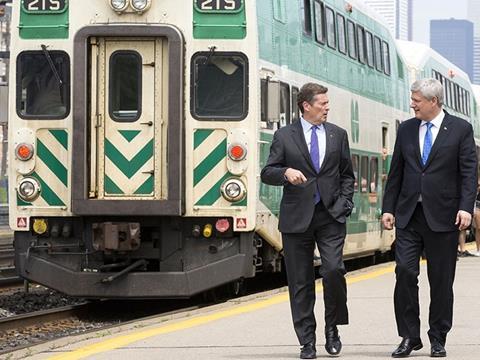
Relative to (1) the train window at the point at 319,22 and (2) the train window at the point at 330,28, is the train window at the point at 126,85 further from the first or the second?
(2) the train window at the point at 330,28

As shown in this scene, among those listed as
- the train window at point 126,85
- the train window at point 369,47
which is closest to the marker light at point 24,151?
the train window at point 126,85

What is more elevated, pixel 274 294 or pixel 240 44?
pixel 240 44

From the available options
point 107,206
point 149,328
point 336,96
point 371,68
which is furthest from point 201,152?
point 371,68

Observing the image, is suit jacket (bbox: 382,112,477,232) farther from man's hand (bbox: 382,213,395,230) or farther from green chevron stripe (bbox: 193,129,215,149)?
green chevron stripe (bbox: 193,129,215,149)

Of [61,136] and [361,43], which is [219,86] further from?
[361,43]

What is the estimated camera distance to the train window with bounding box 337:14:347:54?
18.9 m

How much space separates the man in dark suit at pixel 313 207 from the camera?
364 inches

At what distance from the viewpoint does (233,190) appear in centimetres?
1393

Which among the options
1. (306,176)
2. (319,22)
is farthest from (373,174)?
(306,176)

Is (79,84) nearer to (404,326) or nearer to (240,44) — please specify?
(240,44)

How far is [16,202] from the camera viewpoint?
14141mm

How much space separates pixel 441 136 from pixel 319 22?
853 cm

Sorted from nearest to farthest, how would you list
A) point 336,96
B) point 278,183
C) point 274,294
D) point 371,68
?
point 278,183
point 274,294
point 336,96
point 371,68

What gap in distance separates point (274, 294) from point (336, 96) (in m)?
4.38
